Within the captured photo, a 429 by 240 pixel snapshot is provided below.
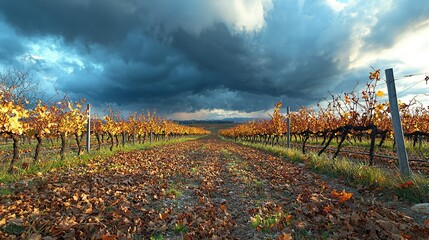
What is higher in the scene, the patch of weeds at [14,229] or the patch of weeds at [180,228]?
the patch of weeds at [14,229]

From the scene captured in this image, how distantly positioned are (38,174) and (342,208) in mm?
8830

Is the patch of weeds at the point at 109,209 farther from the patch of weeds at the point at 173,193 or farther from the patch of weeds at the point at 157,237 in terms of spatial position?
the patch of weeds at the point at 173,193

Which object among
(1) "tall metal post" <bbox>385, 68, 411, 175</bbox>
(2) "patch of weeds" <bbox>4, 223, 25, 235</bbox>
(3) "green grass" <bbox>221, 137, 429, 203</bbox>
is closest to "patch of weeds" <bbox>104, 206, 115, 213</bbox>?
(2) "patch of weeds" <bbox>4, 223, 25, 235</bbox>

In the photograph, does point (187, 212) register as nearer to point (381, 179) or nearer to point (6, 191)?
point (6, 191)

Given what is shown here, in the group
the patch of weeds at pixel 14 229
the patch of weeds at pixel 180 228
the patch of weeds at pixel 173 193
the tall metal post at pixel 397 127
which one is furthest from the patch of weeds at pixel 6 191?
the tall metal post at pixel 397 127

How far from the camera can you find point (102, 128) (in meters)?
21.0

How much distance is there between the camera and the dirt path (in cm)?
364

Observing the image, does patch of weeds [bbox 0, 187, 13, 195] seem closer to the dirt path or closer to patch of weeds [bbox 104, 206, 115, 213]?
the dirt path

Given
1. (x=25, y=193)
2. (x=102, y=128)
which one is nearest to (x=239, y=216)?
(x=25, y=193)

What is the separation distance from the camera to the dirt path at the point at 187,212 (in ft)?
12.0

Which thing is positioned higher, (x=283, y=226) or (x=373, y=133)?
(x=373, y=133)

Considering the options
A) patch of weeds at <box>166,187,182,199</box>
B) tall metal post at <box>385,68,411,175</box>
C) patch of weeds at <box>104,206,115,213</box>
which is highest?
tall metal post at <box>385,68,411,175</box>

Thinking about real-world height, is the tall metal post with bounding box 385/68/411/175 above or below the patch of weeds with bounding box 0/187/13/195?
above

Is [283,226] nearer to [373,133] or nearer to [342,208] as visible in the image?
[342,208]
